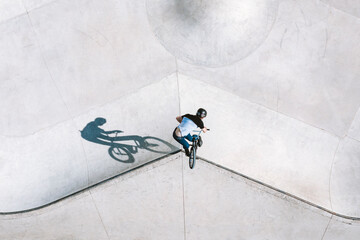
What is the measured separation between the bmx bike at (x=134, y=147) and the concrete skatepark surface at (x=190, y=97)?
9 centimetres

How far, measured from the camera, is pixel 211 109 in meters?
7.47

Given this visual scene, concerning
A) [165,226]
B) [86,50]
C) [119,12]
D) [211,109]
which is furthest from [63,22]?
[165,226]

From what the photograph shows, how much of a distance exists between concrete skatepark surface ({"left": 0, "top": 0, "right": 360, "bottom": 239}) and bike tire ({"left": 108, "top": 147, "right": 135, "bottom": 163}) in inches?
3.4

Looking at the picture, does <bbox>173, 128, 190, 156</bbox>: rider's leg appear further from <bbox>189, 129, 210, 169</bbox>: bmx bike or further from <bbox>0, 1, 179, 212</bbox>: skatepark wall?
<bbox>0, 1, 179, 212</bbox>: skatepark wall

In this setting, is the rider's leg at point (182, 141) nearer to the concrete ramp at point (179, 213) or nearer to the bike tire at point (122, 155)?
the concrete ramp at point (179, 213)

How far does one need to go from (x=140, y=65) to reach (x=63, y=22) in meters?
2.61

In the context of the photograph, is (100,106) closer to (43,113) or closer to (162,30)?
(43,113)

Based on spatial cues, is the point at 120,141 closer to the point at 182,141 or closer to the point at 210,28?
the point at 182,141

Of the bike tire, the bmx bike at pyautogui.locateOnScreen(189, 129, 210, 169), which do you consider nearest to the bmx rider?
the bmx bike at pyautogui.locateOnScreen(189, 129, 210, 169)

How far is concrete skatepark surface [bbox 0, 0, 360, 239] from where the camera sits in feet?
24.1

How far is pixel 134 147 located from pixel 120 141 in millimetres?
439

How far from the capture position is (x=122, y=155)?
7.43 metres

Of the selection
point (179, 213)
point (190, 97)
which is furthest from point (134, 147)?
point (179, 213)

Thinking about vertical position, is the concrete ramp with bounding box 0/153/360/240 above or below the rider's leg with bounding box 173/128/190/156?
below
